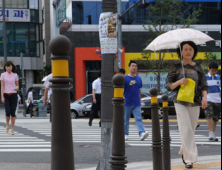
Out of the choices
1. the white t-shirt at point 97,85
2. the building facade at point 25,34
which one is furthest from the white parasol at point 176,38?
the building facade at point 25,34

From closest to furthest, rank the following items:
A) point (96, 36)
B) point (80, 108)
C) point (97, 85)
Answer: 1. point (97, 85)
2. point (80, 108)
3. point (96, 36)

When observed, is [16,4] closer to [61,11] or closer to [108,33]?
[61,11]

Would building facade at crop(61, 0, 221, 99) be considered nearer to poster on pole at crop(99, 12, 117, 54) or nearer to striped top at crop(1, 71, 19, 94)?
striped top at crop(1, 71, 19, 94)

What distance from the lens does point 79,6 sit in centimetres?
3734

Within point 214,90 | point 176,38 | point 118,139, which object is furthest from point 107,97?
point 214,90

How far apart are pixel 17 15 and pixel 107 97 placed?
43185mm

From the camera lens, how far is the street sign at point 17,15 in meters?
47.9

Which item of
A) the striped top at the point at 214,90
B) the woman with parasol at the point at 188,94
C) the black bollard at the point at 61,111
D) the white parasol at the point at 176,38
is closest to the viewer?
the black bollard at the point at 61,111

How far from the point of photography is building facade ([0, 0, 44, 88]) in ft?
158

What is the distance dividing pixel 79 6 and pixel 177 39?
30.1m

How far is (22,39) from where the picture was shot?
48.9 meters

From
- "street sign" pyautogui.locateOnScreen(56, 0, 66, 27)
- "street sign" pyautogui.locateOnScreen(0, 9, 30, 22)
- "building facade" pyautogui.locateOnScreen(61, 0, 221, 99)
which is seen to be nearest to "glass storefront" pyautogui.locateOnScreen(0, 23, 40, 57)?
"street sign" pyautogui.locateOnScreen(0, 9, 30, 22)

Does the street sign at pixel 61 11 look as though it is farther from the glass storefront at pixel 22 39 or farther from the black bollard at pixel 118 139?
the glass storefront at pixel 22 39

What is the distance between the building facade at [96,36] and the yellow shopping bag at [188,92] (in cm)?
2803
